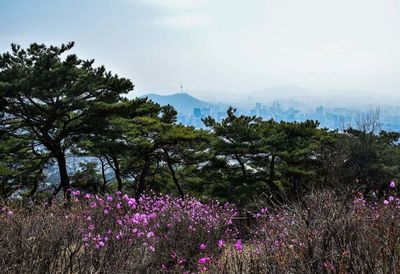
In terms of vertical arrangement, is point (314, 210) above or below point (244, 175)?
above

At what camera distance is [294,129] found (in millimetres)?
20016

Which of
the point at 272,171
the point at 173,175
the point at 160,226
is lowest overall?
the point at 173,175

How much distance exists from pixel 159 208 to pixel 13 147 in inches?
425

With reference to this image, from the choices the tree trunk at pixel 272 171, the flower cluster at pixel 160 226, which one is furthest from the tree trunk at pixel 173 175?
the flower cluster at pixel 160 226

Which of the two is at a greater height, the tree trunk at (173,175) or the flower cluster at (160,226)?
the flower cluster at (160,226)

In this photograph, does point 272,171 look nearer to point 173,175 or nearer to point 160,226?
point 173,175

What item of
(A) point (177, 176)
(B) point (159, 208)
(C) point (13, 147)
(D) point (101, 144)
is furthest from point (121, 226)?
(A) point (177, 176)

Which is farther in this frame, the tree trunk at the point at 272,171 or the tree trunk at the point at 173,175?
the tree trunk at the point at 173,175

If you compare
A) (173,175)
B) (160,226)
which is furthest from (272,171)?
(160,226)

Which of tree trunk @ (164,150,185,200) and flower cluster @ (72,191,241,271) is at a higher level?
flower cluster @ (72,191,241,271)

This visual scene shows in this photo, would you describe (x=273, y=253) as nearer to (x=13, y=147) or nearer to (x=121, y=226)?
(x=121, y=226)

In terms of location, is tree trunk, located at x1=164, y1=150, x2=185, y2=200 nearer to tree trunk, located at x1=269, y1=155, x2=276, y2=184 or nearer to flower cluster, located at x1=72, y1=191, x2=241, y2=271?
tree trunk, located at x1=269, y1=155, x2=276, y2=184

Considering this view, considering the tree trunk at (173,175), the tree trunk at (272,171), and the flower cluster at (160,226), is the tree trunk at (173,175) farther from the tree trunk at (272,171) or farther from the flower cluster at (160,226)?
the flower cluster at (160,226)

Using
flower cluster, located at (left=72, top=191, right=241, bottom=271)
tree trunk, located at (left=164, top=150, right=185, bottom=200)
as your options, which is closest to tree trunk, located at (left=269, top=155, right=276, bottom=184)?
tree trunk, located at (left=164, top=150, right=185, bottom=200)
